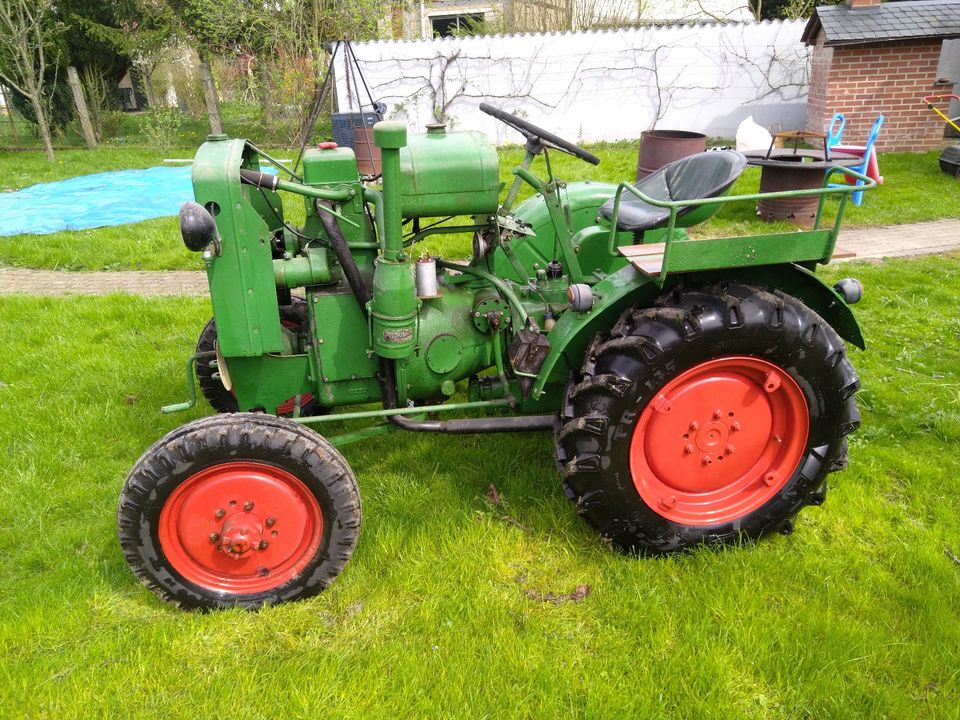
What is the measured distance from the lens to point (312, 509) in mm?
2260

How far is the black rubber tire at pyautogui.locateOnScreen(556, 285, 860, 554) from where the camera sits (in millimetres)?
2184

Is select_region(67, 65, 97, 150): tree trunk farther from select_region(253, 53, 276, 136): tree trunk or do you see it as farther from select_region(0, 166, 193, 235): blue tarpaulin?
select_region(0, 166, 193, 235): blue tarpaulin

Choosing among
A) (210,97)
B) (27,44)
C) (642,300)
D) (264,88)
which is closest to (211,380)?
(642,300)

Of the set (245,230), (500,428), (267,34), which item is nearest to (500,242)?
(500,428)

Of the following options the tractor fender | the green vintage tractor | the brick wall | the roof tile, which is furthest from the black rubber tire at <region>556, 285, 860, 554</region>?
the brick wall

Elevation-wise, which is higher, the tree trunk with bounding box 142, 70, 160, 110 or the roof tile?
the roof tile

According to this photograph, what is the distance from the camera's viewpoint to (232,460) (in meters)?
2.15

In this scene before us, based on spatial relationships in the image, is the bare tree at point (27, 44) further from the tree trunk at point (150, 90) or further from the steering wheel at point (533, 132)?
the steering wheel at point (533, 132)

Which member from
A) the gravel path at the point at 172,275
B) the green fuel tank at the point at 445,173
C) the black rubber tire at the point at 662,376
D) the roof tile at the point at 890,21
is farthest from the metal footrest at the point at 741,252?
the roof tile at the point at 890,21

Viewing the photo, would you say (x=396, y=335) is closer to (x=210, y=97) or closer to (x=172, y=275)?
(x=172, y=275)

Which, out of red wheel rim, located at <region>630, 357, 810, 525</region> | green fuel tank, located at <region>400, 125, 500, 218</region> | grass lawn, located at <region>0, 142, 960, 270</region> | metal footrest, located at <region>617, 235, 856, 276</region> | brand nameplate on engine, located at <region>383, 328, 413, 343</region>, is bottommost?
grass lawn, located at <region>0, 142, 960, 270</region>

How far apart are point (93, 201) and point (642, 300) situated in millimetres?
7663

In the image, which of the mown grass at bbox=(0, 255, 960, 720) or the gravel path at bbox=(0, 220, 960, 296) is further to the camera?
the gravel path at bbox=(0, 220, 960, 296)

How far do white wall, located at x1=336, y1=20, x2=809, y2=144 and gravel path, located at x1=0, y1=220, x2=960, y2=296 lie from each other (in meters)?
6.00
